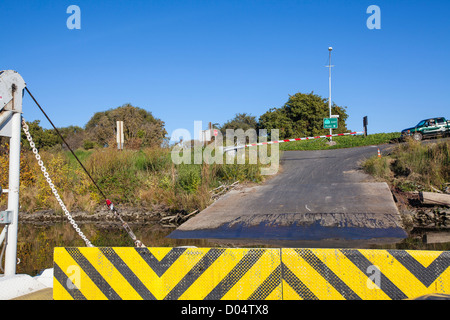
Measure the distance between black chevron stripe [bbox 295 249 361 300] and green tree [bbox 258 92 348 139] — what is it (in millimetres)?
44797

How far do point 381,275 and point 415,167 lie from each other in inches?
512

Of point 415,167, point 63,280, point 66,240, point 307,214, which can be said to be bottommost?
point 66,240

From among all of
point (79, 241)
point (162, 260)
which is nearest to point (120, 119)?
point (79, 241)

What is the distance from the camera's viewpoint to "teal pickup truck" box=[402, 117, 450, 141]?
25.9 meters

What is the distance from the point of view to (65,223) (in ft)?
49.3

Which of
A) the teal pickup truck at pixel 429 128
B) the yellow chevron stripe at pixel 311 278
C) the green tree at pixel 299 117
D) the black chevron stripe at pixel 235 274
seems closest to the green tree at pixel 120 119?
the green tree at pixel 299 117

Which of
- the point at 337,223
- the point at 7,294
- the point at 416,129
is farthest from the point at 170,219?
the point at 416,129

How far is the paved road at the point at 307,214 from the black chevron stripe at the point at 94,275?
5898 millimetres

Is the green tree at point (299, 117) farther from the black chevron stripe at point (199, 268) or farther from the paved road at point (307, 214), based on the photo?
the black chevron stripe at point (199, 268)

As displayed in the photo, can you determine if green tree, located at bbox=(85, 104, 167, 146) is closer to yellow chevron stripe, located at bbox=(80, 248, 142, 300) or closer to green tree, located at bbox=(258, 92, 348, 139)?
green tree, located at bbox=(258, 92, 348, 139)

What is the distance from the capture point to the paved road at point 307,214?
9.88 m

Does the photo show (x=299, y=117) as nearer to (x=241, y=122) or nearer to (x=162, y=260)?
(x=241, y=122)

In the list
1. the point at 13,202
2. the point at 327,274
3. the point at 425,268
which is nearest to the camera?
the point at 425,268

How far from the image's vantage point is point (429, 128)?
1033 inches
